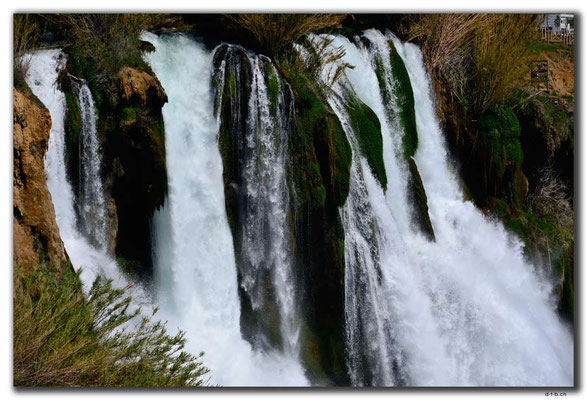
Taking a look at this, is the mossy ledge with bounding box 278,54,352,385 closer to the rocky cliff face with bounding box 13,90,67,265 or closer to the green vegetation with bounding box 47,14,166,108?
the green vegetation with bounding box 47,14,166,108

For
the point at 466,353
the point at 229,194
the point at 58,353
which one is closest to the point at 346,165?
the point at 229,194

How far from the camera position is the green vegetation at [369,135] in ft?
23.7

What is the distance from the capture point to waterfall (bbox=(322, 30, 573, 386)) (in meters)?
6.41

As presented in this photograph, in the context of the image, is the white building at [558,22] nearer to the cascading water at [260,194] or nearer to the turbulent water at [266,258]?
the turbulent water at [266,258]

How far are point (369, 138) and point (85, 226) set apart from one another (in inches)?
115

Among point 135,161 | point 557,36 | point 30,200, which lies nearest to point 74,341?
point 30,200

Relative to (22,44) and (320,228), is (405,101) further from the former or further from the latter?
(22,44)

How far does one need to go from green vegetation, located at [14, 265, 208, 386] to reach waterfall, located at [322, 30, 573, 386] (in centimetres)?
239

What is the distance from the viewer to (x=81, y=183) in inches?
227

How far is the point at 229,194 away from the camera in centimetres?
634

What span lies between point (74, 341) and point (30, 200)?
3.51 feet

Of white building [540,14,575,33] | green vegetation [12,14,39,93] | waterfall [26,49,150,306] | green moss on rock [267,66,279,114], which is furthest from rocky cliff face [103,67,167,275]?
white building [540,14,575,33]

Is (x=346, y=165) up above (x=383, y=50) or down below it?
below
